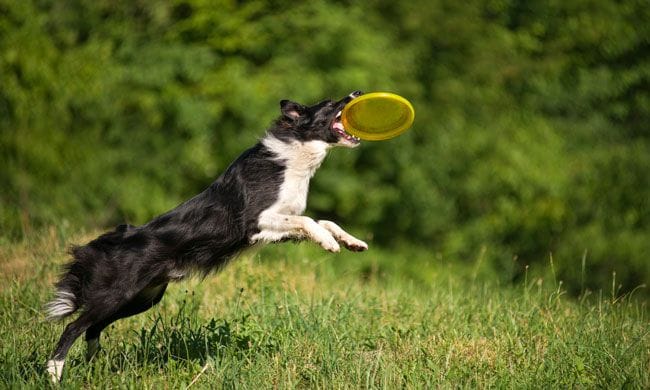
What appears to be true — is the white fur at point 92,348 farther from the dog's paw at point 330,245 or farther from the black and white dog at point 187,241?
the dog's paw at point 330,245

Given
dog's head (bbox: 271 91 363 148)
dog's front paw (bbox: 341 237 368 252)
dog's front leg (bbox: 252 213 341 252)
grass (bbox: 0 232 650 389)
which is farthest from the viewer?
dog's head (bbox: 271 91 363 148)

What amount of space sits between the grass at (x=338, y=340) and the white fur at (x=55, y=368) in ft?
0.20

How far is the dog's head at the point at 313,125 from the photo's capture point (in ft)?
19.9

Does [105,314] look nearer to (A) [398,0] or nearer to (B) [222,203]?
(B) [222,203]

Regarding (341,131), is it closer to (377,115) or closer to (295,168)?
(377,115)

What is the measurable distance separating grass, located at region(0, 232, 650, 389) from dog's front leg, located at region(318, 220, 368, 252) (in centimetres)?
59

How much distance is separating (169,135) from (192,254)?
8480mm

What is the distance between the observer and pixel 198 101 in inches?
514

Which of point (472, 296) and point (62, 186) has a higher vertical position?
point (472, 296)

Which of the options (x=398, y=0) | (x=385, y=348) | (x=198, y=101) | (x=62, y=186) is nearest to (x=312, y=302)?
(x=385, y=348)

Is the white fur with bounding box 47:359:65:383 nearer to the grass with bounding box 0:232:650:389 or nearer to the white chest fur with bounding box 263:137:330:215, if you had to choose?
the grass with bounding box 0:232:650:389

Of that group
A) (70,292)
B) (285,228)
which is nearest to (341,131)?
(285,228)

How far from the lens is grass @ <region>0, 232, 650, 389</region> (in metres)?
5.11

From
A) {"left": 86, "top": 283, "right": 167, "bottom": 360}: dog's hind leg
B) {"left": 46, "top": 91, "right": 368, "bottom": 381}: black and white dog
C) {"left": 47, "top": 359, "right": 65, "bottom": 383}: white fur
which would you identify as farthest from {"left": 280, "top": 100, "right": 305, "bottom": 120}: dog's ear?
{"left": 47, "top": 359, "right": 65, "bottom": 383}: white fur
